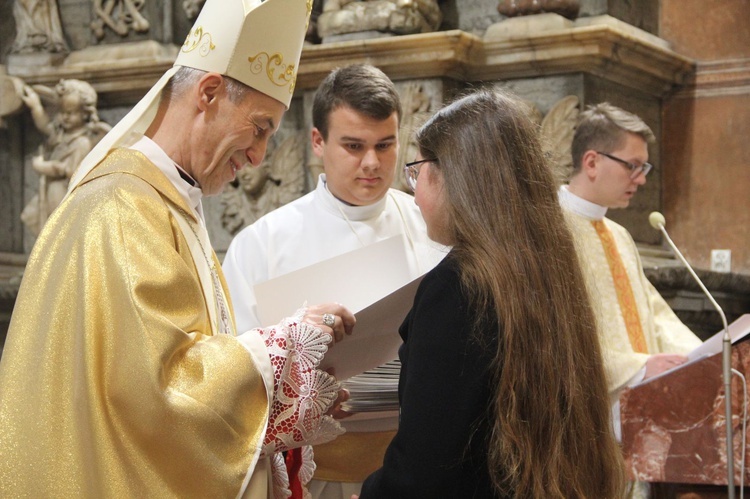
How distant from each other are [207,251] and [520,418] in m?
0.95

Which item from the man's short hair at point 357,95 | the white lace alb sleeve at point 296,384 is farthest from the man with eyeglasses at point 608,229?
the white lace alb sleeve at point 296,384

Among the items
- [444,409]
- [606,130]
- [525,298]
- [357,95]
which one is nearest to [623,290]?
[606,130]

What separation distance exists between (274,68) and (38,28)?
4.29m

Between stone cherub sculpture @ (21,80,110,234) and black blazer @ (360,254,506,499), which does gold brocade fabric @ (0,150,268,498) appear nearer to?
black blazer @ (360,254,506,499)

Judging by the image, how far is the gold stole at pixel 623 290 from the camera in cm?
455

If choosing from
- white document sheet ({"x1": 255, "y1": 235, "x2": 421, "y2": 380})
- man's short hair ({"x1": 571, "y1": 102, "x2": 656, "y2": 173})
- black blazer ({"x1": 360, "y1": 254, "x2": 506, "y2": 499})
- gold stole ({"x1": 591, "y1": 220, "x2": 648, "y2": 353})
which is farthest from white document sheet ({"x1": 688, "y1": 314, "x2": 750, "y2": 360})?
black blazer ({"x1": 360, "y1": 254, "x2": 506, "y2": 499})

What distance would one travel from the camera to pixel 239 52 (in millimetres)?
2658

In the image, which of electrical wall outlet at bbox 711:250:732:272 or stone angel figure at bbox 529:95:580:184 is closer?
stone angel figure at bbox 529:95:580:184

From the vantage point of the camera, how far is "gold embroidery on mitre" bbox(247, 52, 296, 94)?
2.68 m

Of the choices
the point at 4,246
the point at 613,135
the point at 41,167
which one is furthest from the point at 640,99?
the point at 4,246

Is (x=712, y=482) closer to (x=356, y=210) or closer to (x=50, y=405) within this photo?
(x=356, y=210)

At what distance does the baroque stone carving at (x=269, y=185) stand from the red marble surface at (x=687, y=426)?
103 inches

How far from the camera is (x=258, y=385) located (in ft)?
7.72

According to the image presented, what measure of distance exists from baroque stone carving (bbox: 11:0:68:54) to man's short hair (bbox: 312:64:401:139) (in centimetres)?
344
